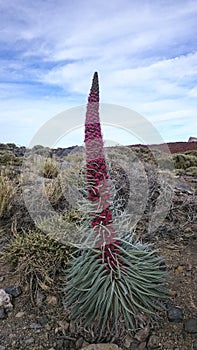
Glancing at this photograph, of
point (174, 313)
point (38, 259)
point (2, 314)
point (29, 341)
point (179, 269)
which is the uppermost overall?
point (38, 259)

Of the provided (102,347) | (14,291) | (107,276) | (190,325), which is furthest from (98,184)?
(14,291)

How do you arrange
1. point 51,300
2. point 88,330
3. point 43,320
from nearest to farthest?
1. point 88,330
2. point 43,320
3. point 51,300

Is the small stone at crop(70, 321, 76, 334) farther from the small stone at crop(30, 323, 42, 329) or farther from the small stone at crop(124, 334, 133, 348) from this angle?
the small stone at crop(124, 334, 133, 348)

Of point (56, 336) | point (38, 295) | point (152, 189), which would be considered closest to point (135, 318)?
point (56, 336)

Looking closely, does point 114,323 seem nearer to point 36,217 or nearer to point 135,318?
point 135,318

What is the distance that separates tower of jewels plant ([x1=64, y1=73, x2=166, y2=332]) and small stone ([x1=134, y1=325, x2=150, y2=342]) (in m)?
0.07

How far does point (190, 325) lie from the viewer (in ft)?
10.0

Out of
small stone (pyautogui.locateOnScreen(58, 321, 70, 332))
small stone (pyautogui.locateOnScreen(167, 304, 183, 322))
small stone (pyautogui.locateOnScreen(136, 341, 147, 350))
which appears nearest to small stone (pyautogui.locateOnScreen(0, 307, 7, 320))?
small stone (pyautogui.locateOnScreen(58, 321, 70, 332))

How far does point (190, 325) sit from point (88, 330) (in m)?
0.88

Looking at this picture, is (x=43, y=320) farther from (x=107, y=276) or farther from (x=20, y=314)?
(x=107, y=276)

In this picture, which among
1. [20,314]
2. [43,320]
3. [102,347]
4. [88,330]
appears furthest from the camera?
[20,314]

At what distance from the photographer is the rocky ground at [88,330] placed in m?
2.95

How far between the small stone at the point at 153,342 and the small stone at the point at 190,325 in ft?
0.92

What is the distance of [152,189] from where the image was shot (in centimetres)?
611
